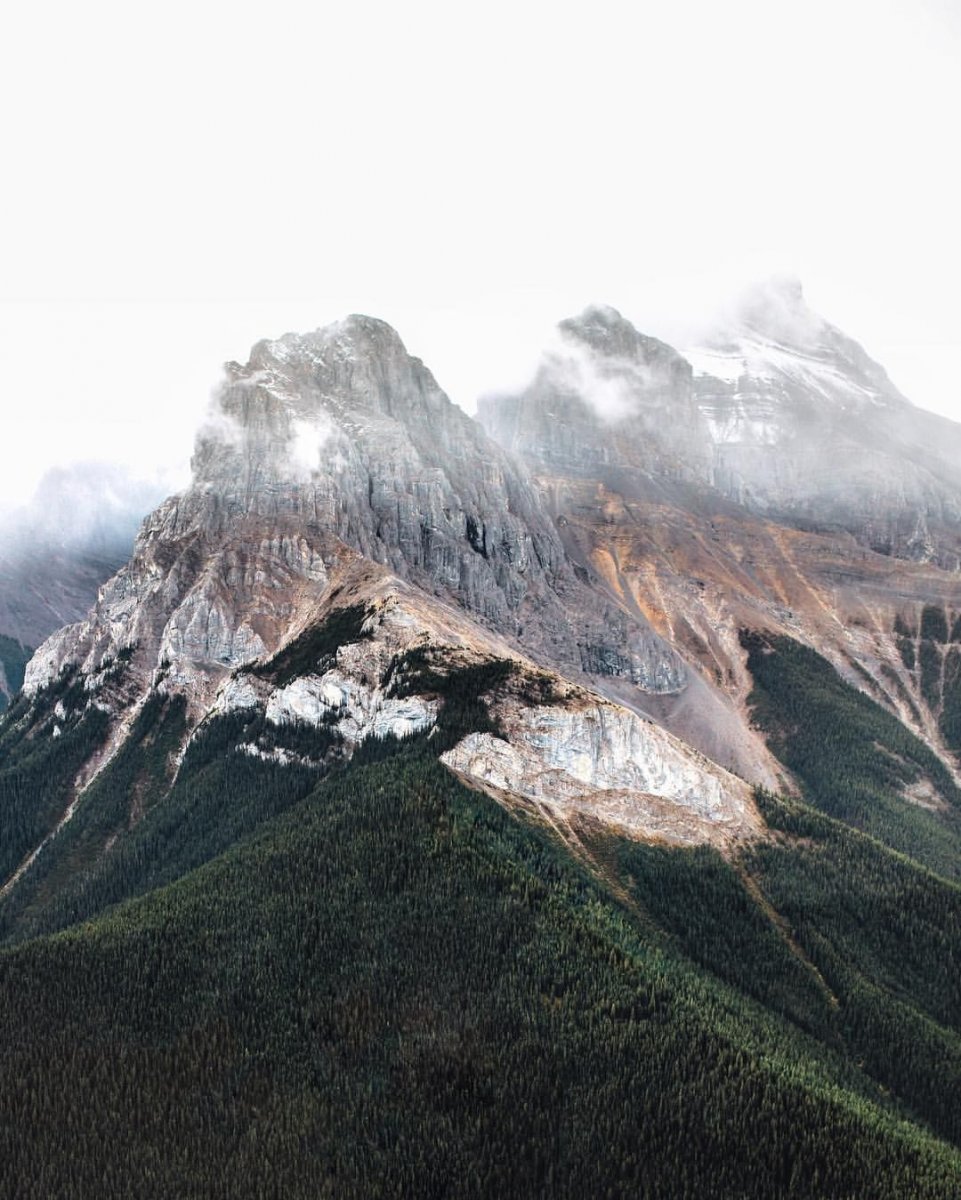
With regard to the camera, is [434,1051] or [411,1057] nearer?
[411,1057]

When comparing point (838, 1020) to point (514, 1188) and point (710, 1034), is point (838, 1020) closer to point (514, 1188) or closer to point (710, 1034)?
point (710, 1034)

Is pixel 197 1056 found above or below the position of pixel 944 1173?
below

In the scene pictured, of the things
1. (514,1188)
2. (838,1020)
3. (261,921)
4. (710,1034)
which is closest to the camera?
(514,1188)

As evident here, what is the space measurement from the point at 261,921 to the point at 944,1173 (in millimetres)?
108676

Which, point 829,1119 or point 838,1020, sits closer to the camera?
point 829,1119

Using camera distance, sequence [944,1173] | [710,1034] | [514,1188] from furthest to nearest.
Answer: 1. [710,1034]
2. [944,1173]
3. [514,1188]

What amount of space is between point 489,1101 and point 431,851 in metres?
50.1

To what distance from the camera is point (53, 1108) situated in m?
142

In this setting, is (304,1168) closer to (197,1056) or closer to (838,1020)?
(197,1056)

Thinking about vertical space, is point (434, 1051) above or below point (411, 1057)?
above

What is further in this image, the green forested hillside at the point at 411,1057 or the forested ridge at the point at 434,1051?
the forested ridge at the point at 434,1051

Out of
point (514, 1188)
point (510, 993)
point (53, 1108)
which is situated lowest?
point (53, 1108)

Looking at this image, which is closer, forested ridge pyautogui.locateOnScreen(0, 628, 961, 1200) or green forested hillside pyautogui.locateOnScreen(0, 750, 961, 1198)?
green forested hillside pyautogui.locateOnScreen(0, 750, 961, 1198)

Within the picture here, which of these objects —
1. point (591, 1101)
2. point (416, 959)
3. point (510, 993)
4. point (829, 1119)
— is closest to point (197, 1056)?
point (416, 959)
